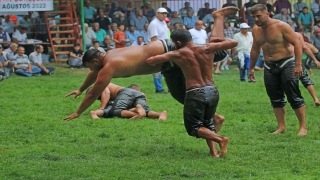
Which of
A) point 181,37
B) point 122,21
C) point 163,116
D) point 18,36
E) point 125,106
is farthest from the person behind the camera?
point 122,21

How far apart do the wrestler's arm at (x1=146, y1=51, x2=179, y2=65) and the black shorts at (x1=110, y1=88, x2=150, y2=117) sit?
4.13 m

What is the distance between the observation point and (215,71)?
21203 mm

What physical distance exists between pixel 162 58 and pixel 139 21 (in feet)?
54.6

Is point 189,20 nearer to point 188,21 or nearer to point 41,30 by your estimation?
point 188,21

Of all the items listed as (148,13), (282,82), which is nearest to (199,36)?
(148,13)

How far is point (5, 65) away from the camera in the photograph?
19.2 metres

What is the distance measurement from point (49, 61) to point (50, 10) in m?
1.83

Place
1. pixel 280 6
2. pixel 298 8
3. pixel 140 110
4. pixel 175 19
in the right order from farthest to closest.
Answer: pixel 298 8, pixel 280 6, pixel 175 19, pixel 140 110

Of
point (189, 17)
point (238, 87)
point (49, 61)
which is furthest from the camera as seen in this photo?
point (189, 17)

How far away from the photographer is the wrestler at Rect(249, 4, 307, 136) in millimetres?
9461

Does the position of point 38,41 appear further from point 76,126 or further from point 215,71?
point 76,126

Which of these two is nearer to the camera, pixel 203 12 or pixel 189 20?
pixel 189 20

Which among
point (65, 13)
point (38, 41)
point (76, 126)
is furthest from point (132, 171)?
point (65, 13)

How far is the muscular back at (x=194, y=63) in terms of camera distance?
25.7 ft
